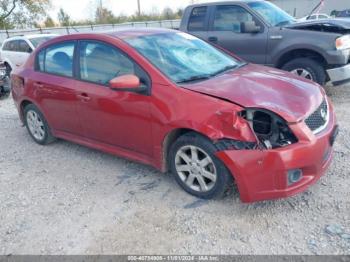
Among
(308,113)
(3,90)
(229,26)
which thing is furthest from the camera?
(3,90)

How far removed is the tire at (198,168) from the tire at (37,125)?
228 cm

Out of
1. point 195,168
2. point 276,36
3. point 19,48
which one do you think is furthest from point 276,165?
point 19,48

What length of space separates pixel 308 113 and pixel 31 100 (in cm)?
367

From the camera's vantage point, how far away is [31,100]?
187 inches

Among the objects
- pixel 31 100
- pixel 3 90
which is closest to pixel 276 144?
pixel 31 100

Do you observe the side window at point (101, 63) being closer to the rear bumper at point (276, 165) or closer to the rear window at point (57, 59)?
the rear window at point (57, 59)

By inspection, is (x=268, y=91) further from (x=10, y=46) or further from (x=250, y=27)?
(x=10, y=46)

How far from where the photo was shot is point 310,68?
5.97 meters

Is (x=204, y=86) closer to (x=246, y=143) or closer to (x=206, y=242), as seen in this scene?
(x=246, y=143)

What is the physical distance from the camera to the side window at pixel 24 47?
36.3 feet

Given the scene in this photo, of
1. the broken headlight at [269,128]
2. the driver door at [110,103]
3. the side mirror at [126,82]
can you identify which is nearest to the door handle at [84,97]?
the driver door at [110,103]

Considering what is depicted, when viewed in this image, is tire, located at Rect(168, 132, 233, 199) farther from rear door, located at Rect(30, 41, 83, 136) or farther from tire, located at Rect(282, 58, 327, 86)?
tire, located at Rect(282, 58, 327, 86)

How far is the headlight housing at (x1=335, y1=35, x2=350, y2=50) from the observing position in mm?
5695

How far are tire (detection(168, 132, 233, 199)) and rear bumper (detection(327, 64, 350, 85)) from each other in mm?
3469
